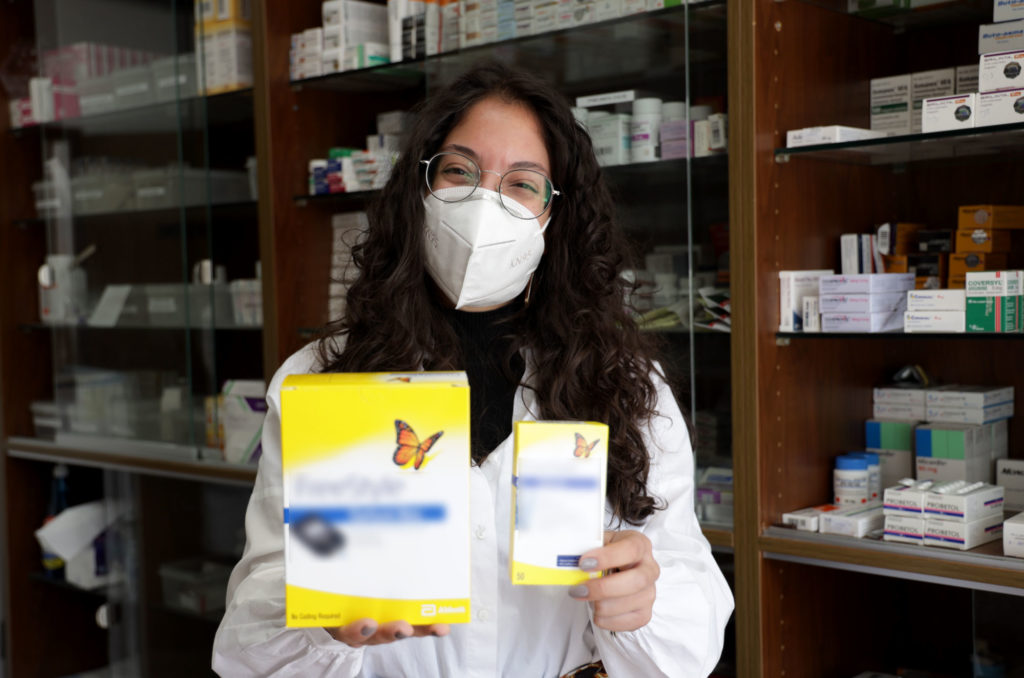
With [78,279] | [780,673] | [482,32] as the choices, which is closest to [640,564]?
[780,673]

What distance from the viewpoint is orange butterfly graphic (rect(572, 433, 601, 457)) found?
122cm

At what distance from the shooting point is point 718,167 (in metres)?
2.37

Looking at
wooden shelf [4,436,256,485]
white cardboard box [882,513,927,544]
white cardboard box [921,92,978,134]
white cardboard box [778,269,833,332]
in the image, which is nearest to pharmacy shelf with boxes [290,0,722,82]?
white cardboard box [921,92,978,134]

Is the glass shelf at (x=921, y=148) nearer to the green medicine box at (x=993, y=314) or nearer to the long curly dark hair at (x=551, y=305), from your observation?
the green medicine box at (x=993, y=314)

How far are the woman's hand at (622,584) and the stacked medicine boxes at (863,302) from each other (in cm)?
107

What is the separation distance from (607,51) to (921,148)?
825 millimetres

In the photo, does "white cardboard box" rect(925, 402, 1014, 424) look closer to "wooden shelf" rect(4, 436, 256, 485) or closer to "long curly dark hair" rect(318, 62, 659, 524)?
"long curly dark hair" rect(318, 62, 659, 524)

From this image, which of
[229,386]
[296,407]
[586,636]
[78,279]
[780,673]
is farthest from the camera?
[78,279]

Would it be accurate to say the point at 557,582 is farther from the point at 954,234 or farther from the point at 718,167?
the point at 954,234

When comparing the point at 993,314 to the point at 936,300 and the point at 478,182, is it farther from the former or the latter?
the point at 478,182

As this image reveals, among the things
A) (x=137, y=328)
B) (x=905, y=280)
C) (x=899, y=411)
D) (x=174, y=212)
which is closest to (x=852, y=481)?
(x=899, y=411)

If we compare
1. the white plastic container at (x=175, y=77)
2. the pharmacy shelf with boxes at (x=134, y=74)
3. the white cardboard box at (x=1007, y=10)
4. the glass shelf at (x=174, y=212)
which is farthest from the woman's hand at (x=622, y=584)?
the white plastic container at (x=175, y=77)

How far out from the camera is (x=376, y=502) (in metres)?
1.13

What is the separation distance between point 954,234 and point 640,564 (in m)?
1.45
